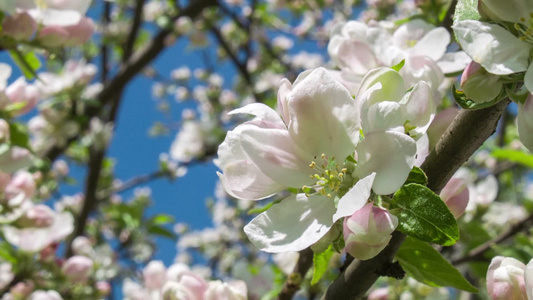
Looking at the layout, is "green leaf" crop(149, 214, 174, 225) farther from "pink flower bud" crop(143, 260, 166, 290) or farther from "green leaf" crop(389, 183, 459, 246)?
"green leaf" crop(389, 183, 459, 246)

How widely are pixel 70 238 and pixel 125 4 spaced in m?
2.57

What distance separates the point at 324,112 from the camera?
2.54ft

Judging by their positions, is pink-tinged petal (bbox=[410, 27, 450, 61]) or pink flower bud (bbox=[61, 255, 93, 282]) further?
pink flower bud (bbox=[61, 255, 93, 282])

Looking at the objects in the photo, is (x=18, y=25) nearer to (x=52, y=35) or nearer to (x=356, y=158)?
(x=52, y=35)

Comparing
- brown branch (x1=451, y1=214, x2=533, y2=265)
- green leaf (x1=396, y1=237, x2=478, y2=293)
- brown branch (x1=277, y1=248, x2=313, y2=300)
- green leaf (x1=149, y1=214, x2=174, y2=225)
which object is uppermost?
green leaf (x1=396, y1=237, x2=478, y2=293)

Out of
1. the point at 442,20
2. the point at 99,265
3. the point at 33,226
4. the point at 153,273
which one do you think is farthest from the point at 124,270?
the point at 442,20

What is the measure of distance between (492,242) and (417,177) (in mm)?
1497

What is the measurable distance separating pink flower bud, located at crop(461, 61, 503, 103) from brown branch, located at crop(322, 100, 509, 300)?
5 centimetres

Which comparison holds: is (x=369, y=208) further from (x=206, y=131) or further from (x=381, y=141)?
(x=206, y=131)

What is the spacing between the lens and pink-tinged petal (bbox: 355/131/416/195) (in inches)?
28.5

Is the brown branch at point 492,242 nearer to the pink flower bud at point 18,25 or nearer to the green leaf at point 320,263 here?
the green leaf at point 320,263

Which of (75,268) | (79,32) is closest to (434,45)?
(79,32)

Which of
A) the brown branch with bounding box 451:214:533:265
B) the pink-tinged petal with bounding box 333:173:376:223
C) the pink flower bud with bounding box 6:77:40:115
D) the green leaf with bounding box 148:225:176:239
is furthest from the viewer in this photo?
the green leaf with bounding box 148:225:176:239

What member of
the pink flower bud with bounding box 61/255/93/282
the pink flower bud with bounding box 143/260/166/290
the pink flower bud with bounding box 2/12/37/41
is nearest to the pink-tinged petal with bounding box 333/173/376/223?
the pink flower bud with bounding box 143/260/166/290
